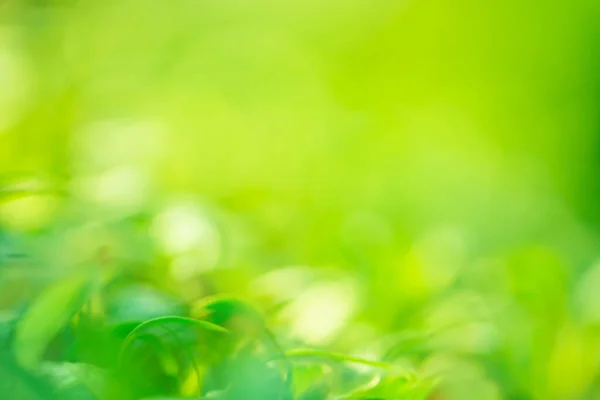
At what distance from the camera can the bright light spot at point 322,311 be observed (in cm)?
64

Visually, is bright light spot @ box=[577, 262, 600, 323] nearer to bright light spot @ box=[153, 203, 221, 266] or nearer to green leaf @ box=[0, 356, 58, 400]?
bright light spot @ box=[153, 203, 221, 266]

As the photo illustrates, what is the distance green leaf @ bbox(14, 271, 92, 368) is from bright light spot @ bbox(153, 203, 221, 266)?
179 mm

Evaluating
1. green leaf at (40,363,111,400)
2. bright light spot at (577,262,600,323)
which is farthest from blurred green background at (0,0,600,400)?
green leaf at (40,363,111,400)

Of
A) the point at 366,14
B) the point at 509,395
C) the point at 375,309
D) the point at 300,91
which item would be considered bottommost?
the point at 509,395

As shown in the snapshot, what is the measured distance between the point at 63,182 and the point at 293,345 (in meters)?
0.40

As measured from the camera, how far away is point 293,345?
0.58 metres

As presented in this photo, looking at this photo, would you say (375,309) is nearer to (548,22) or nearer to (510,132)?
(510,132)

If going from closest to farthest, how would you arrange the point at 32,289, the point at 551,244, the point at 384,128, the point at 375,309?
1. the point at 32,289
2. the point at 375,309
3. the point at 551,244
4. the point at 384,128

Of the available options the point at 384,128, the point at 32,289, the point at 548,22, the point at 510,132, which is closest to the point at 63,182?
the point at 32,289

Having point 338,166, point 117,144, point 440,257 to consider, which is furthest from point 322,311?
point 338,166

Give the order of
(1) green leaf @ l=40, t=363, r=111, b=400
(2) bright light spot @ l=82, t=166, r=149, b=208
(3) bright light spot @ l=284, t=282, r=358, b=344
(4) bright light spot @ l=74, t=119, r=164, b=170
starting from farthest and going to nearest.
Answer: (4) bright light spot @ l=74, t=119, r=164, b=170
(2) bright light spot @ l=82, t=166, r=149, b=208
(3) bright light spot @ l=284, t=282, r=358, b=344
(1) green leaf @ l=40, t=363, r=111, b=400

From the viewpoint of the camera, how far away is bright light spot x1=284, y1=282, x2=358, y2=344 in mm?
635

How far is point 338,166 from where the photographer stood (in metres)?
1.38

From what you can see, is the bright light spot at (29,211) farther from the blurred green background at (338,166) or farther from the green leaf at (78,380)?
the green leaf at (78,380)
